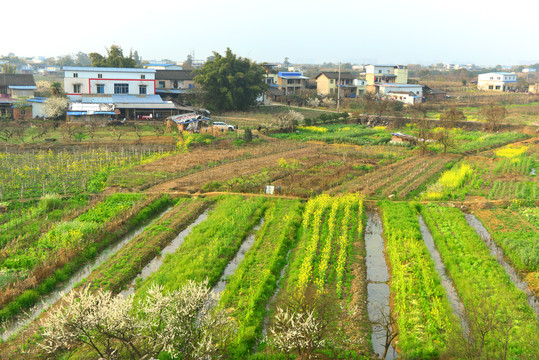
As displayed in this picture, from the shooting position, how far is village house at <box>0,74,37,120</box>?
40.2m

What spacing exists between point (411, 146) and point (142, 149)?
19447 millimetres

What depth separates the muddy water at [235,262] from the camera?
14.4 m

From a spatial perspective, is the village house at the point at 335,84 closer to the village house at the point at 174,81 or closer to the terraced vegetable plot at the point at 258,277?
the village house at the point at 174,81

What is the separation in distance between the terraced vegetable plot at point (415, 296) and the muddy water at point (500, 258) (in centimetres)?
246

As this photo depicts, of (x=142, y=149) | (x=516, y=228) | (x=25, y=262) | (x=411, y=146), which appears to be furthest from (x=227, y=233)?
(x=411, y=146)

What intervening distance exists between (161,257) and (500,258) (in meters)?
11.9

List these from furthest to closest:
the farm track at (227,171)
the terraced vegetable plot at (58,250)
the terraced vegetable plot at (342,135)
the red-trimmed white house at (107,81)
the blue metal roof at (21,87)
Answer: the blue metal roof at (21,87), the red-trimmed white house at (107,81), the terraced vegetable plot at (342,135), the farm track at (227,171), the terraced vegetable plot at (58,250)

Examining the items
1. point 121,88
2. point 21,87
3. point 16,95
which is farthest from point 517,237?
point 16,95

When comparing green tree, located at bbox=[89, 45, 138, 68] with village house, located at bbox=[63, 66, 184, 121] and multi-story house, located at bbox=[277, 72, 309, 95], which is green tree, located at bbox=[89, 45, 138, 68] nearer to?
village house, located at bbox=[63, 66, 184, 121]

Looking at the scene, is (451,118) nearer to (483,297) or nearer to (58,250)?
(483,297)

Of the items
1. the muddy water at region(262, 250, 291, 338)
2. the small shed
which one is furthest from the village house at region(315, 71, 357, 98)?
the muddy water at region(262, 250, 291, 338)

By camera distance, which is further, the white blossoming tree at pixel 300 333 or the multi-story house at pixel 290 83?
the multi-story house at pixel 290 83

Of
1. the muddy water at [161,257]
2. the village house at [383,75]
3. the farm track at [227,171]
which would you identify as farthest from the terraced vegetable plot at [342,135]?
the village house at [383,75]

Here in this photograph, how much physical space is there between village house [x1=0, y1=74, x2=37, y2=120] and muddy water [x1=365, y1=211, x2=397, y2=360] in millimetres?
33336
